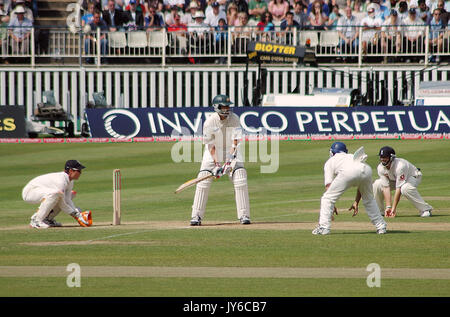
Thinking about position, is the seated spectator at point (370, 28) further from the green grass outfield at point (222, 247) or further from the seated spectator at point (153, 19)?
the green grass outfield at point (222, 247)

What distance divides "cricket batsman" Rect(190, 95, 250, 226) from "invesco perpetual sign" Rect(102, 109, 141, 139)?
52.9 ft

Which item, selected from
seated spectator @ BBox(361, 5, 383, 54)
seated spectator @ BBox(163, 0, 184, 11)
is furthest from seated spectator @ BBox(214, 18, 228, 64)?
seated spectator @ BBox(361, 5, 383, 54)

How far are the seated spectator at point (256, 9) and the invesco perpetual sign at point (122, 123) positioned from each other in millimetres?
7221

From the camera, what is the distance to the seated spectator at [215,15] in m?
34.8

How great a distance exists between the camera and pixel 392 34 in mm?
33219

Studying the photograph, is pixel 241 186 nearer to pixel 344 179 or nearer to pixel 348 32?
pixel 344 179

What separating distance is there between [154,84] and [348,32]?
25.2ft

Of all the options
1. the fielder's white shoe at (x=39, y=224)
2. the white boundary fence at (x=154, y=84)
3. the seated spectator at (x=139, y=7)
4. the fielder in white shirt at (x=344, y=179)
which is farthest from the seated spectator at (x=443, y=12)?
the fielder's white shoe at (x=39, y=224)

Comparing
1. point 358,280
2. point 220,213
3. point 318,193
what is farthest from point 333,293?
point 318,193

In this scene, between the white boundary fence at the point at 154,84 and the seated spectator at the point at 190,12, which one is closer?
the white boundary fence at the point at 154,84

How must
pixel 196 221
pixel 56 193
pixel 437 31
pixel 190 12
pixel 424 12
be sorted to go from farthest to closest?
1. pixel 190 12
2. pixel 424 12
3. pixel 437 31
4. pixel 196 221
5. pixel 56 193

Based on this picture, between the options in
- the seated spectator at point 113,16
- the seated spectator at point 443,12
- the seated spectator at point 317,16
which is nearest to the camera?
the seated spectator at point 443,12

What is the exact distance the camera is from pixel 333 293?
9203mm

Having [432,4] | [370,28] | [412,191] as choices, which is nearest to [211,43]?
Result: [370,28]
